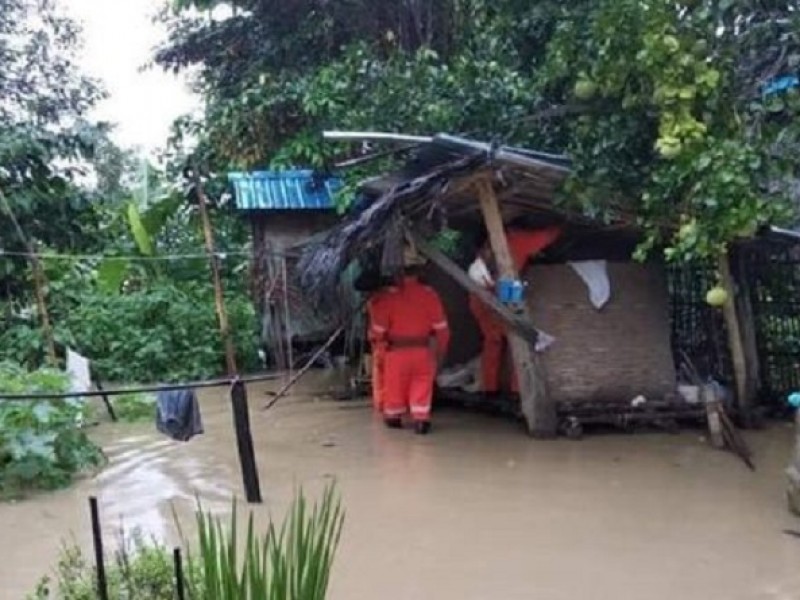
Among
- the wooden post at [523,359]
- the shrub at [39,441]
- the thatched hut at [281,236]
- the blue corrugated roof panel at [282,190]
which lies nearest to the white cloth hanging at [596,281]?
the wooden post at [523,359]

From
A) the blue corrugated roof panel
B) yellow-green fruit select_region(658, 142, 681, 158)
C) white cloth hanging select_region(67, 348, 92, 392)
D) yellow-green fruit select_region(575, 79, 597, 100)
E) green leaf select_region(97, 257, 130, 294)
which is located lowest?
white cloth hanging select_region(67, 348, 92, 392)

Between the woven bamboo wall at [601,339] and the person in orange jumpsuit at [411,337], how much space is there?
0.94 metres

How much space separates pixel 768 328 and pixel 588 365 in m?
1.92

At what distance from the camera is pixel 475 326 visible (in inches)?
419

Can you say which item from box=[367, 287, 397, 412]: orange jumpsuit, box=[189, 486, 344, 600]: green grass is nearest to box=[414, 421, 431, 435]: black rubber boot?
box=[367, 287, 397, 412]: orange jumpsuit

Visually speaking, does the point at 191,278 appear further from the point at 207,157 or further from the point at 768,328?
the point at 768,328

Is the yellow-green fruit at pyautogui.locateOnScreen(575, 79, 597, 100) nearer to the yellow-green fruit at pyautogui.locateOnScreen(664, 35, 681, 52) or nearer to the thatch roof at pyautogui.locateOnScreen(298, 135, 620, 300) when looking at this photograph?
the thatch roof at pyautogui.locateOnScreen(298, 135, 620, 300)

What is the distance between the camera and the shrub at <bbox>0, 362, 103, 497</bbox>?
6977 millimetres

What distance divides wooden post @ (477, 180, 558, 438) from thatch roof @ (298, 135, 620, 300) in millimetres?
142

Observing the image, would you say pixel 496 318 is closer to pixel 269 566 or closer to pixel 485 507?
pixel 485 507

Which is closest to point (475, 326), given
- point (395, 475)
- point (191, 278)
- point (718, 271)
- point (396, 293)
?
point (396, 293)

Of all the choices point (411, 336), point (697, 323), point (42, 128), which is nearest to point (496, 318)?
point (411, 336)

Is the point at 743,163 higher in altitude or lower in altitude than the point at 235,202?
lower

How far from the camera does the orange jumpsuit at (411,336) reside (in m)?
8.93
